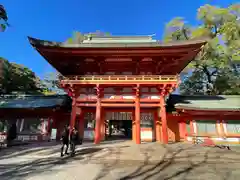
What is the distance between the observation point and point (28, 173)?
6203 mm

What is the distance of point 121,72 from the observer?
14.5 metres

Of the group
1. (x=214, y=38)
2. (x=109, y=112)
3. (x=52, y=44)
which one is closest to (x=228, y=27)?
(x=214, y=38)

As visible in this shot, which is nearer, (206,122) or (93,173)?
(93,173)

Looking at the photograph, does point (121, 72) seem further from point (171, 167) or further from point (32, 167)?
point (32, 167)

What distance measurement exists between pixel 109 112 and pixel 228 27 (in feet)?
60.0

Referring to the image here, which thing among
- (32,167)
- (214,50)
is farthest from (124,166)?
(214,50)

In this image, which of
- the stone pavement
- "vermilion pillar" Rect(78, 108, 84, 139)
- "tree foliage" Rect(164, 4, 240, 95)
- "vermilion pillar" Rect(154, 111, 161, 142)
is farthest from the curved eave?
"tree foliage" Rect(164, 4, 240, 95)

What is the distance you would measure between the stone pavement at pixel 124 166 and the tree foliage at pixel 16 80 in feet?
54.9

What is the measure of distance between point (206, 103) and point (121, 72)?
8.57 metres

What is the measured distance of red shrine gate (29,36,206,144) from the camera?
12.0 m

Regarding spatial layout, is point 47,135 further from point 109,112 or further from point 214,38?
point 214,38

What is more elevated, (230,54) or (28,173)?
(230,54)

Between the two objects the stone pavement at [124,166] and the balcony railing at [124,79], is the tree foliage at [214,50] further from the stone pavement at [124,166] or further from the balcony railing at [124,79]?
the stone pavement at [124,166]

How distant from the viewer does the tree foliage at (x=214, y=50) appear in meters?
20.2
